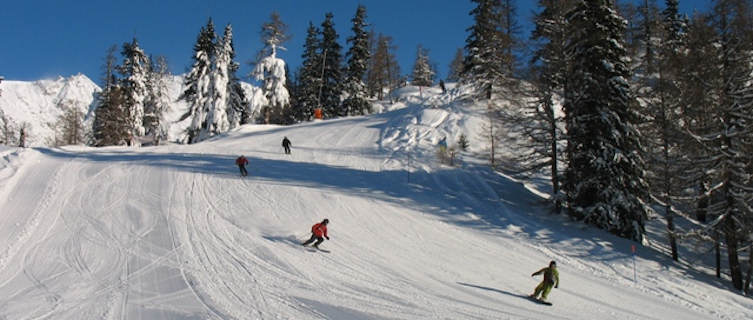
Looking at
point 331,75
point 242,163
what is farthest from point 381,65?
point 242,163

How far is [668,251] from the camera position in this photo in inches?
747

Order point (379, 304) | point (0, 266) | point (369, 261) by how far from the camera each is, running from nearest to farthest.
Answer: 1. point (379, 304)
2. point (0, 266)
3. point (369, 261)

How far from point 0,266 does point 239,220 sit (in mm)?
6790

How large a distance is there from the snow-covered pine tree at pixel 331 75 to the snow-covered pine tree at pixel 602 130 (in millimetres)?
32345

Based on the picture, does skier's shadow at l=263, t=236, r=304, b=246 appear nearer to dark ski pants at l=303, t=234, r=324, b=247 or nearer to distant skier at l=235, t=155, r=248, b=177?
dark ski pants at l=303, t=234, r=324, b=247

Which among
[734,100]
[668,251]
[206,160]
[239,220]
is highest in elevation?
[734,100]

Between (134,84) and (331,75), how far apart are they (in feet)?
64.5

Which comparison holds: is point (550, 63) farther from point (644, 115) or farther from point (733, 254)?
point (733, 254)

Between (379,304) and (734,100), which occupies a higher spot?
(734,100)

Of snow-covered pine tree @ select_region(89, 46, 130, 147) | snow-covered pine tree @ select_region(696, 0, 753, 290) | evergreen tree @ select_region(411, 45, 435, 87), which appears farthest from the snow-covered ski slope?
evergreen tree @ select_region(411, 45, 435, 87)

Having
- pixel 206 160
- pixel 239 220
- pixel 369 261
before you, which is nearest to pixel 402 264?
pixel 369 261

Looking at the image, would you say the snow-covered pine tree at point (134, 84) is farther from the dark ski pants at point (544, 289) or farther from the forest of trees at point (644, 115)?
the dark ski pants at point (544, 289)

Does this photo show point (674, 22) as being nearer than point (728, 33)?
No

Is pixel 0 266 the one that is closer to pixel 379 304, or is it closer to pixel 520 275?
pixel 379 304
